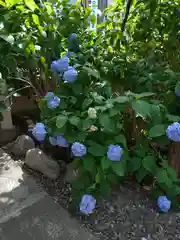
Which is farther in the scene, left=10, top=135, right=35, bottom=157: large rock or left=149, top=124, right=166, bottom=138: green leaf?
left=10, top=135, right=35, bottom=157: large rock

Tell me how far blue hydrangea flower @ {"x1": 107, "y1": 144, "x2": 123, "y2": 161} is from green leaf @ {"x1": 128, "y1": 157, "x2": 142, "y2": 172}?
17 cm

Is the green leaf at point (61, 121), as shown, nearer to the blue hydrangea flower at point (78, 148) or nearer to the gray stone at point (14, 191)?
the blue hydrangea flower at point (78, 148)

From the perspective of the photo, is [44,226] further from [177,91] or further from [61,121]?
[177,91]

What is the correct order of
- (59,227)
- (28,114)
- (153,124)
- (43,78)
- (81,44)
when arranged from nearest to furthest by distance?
(153,124) < (59,227) < (81,44) < (43,78) < (28,114)

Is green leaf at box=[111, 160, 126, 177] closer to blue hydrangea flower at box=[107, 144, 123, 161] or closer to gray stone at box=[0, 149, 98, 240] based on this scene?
blue hydrangea flower at box=[107, 144, 123, 161]

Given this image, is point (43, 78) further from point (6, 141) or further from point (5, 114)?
point (6, 141)

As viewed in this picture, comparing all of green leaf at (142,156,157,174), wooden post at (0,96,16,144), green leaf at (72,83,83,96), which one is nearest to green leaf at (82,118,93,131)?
green leaf at (72,83,83,96)

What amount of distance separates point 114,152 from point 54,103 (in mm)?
339

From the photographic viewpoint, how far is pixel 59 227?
4.33 ft

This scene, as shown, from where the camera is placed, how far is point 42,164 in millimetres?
1702

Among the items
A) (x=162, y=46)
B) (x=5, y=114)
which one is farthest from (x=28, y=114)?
(x=162, y=46)

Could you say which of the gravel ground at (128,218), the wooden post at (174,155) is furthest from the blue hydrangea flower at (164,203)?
the wooden post at (174,155)

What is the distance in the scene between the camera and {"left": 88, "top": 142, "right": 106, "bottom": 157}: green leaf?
3.59 ft

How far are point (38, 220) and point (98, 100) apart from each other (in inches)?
28.2
